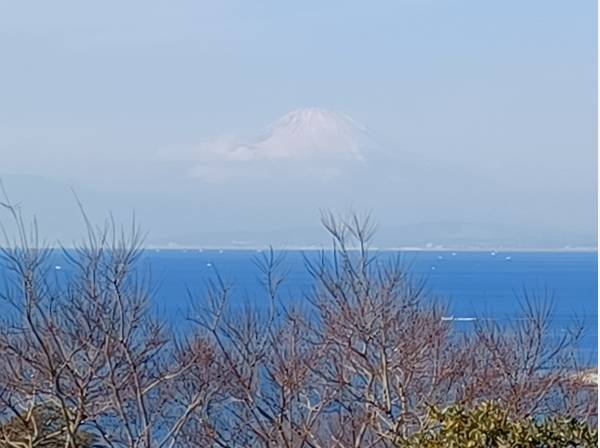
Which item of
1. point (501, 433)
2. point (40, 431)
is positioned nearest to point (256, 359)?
point (40, 431)

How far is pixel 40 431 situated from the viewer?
5273 millimetres

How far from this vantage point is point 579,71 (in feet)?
9.90

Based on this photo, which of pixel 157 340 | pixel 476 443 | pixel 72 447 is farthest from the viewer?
pixel 157 340

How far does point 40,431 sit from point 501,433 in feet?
10.2

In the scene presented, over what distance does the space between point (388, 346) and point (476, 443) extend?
2.67 metres

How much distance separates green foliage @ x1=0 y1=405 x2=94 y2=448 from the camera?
498 cm

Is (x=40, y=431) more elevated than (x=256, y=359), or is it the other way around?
(x=256, y=359)

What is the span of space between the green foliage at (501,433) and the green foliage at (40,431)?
8.42ft

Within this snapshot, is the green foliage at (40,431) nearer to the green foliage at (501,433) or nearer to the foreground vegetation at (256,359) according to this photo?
the foreground vegetation at (256,359)

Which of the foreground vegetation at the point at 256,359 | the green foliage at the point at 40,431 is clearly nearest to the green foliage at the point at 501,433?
the foreground vegetation at the point at 256,359

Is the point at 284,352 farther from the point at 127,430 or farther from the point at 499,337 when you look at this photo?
the point at 499,337

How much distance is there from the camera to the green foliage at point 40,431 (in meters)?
4.98

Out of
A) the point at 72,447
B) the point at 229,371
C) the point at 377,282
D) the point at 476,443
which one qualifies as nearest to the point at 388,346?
the point at 377,282

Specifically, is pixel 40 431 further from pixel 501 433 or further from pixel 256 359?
pixel 501 433
